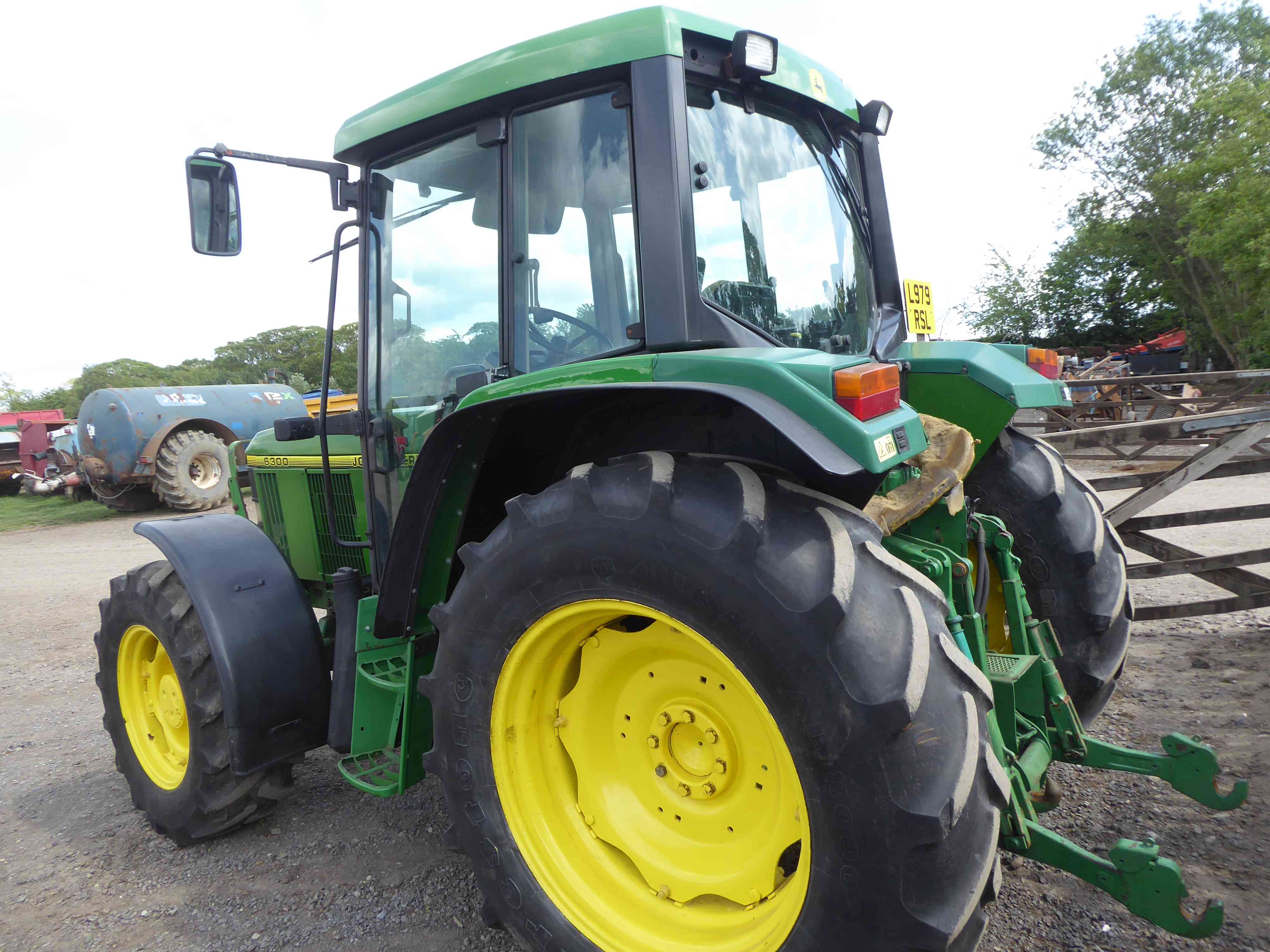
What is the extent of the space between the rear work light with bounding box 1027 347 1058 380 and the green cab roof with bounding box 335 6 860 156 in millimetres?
1173

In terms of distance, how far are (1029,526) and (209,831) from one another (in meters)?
3.06

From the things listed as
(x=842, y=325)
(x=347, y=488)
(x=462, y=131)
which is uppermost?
(x=462, y=131)

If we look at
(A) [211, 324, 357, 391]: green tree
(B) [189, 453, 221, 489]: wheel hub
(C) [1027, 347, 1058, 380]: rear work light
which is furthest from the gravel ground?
(A) [211, 324, 357, 391]: green tree

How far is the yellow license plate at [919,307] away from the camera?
9.67 ft

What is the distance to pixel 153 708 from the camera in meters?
3.17

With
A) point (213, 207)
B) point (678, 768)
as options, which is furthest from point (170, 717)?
point (678, 768)

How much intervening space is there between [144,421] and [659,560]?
14.2 m

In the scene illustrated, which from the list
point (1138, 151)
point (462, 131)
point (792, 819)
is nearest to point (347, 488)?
point (462, 131)

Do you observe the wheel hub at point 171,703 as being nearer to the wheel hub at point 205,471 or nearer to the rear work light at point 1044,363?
the rear work light at point 1044,363

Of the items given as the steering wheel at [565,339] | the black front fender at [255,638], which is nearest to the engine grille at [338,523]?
the black front fender at [255,638]

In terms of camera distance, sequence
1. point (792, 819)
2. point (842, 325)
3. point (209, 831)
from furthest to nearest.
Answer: point (209, 831), point (842, 325), point (792, 819)

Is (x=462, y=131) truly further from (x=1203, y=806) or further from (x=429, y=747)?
(x=1203, y=806)

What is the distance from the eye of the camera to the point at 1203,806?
267 cm

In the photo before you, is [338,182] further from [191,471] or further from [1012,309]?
[1012,309]
